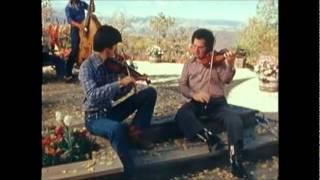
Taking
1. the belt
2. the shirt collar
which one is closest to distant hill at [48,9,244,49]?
the shirt collar

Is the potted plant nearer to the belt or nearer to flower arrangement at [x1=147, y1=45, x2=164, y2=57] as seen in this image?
flower arrangement at [x1=147, y1=45, x2=164, y2=57]

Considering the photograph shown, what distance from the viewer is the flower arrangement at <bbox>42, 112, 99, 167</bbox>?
4.53 ft

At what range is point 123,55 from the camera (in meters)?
1.42

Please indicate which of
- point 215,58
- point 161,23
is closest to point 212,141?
point 215,58

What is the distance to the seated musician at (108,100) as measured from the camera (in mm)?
1406

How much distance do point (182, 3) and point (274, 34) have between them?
271 mm

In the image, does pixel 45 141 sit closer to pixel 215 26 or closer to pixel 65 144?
pixel 65 144

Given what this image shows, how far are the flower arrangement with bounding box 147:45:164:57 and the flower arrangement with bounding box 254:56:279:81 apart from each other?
0.28 metres

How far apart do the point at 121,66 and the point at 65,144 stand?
0.26 m

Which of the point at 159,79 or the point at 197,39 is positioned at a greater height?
the point at 197,39
